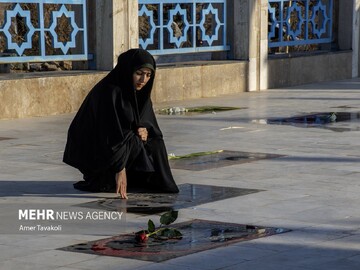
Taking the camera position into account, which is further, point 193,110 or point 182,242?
point 193,110

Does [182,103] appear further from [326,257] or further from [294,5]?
[326,257]

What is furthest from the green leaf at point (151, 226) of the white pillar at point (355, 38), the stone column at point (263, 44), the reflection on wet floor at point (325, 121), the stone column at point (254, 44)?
the white pillar at point (355, 38)

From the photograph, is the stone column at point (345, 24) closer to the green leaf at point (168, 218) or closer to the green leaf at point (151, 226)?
the green leaf at point (168, 218)

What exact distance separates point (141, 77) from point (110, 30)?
21.7 feet

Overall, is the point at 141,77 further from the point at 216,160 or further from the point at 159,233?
the point at 216,160

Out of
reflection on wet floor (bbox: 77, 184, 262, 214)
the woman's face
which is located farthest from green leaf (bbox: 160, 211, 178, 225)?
the woman's face

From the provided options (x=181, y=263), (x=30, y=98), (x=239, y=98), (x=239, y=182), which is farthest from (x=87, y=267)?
(x=239, y=98)

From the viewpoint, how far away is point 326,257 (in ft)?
19.4

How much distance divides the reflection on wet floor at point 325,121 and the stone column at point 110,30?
2638mm

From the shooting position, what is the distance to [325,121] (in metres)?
12.8

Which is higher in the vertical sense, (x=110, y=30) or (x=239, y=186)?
(x=110, y=30)

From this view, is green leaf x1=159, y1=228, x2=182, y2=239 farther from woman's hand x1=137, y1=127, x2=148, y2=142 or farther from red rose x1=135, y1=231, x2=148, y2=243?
woman's hand x1=137, y1=127, x2=148, y2=142

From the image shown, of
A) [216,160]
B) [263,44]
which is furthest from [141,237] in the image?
[263,44]

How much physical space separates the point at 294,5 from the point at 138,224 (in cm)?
1181
